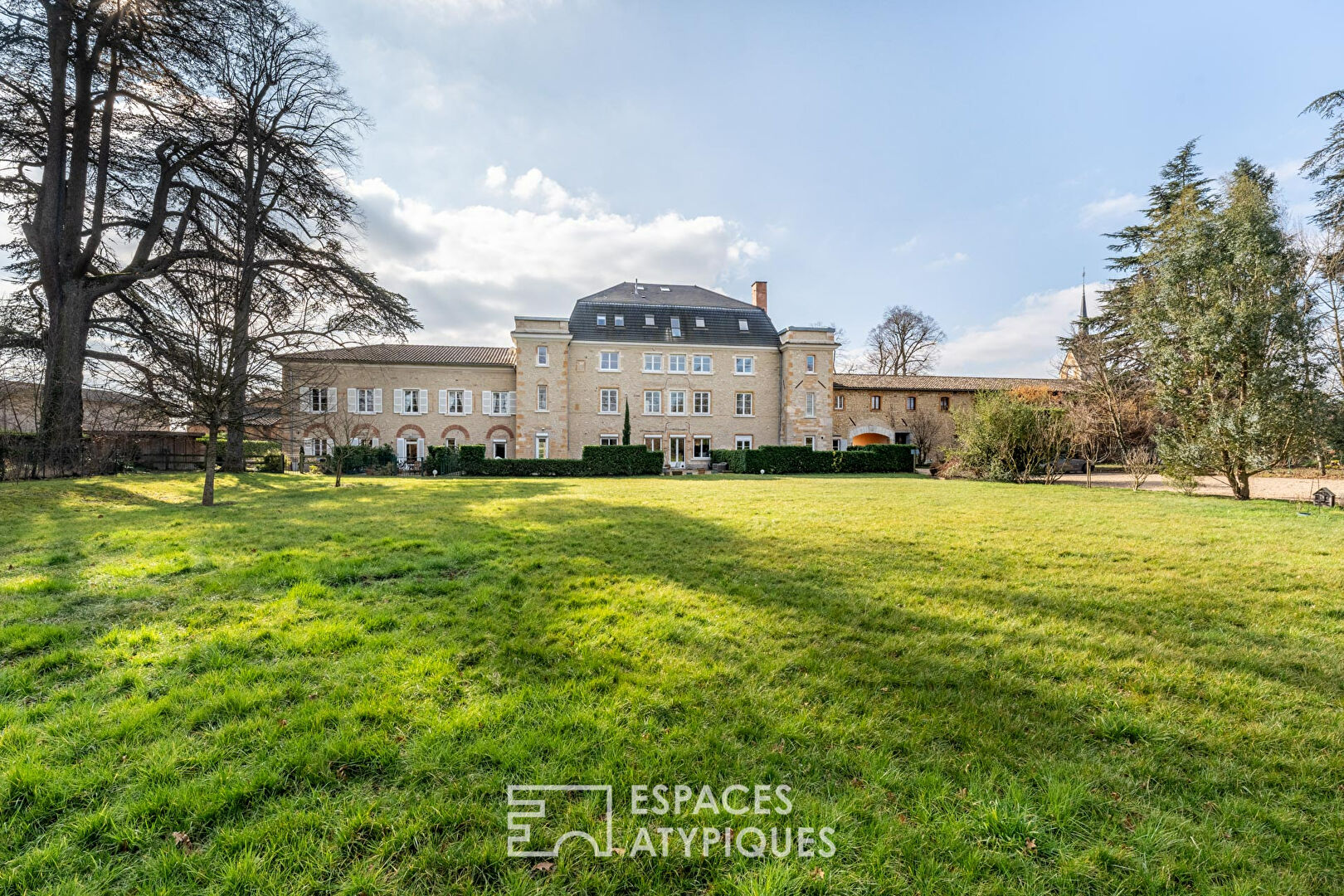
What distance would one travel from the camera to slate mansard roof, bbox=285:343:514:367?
95.9ft

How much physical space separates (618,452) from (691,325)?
12409 mm

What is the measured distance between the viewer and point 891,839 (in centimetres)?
203

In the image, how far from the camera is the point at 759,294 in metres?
35.8

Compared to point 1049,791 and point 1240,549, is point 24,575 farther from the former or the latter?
point 1240,549

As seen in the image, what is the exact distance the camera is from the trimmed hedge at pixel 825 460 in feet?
86.1

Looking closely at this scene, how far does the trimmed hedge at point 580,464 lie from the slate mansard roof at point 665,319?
9947mm

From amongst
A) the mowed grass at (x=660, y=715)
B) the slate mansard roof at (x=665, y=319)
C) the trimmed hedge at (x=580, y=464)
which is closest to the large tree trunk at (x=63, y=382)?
the trimmed hedge at (x=580, y=464)

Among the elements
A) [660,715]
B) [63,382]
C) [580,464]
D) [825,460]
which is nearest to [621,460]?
[580,464]

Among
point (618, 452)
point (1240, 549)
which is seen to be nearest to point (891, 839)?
point (1240, 549)

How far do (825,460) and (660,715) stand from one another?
25.3m

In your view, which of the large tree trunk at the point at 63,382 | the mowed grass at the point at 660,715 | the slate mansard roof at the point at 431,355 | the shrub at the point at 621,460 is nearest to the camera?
the mowed grass at the point at 660,715

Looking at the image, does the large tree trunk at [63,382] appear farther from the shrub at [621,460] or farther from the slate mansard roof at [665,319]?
the slate mansard roof at [665,319]

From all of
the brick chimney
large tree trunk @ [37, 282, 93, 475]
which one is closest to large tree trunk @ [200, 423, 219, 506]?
large tree trunk @ [37, 282, 93, 475]

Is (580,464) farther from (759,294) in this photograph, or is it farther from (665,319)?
(759,294)
